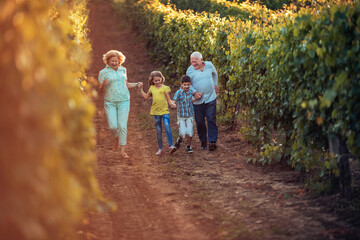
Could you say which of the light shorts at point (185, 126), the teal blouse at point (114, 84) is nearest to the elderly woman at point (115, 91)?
the teal blouse at point (114, 84)

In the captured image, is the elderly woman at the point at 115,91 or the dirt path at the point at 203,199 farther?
the elderly woman at the point at 115,91

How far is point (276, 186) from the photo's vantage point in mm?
7680

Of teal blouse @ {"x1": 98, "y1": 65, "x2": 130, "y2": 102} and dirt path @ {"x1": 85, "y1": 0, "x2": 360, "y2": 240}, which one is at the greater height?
teal blouse @ {"x1": 98, "y1": 65, "x2": 130, "y2": 102}

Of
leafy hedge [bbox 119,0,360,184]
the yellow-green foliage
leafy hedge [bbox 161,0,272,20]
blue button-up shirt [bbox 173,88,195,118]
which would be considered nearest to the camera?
the yellow-green foliage

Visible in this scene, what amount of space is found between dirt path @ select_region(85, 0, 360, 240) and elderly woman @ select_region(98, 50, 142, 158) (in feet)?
2.43

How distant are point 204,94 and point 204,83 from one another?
23 centimetres

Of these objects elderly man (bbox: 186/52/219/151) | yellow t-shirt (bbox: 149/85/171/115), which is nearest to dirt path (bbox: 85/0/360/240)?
elderly man (bbox: 186/52/219/151)

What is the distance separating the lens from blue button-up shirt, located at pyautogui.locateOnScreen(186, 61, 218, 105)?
35.1 feet

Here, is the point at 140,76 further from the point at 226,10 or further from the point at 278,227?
the point at 278,227

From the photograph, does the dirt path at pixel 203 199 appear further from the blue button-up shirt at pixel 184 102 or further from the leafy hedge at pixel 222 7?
the leafy hedge at pixel 222 7

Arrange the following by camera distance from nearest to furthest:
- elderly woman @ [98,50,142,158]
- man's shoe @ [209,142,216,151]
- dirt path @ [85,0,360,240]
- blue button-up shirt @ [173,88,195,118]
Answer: dirt path @ [85,0,360,240], elderly woman @ [98,50,142,158], blue button-up shirt @ [173,88,195,118], man's shoe @ [209,142,216,151]

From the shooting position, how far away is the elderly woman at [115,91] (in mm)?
9695

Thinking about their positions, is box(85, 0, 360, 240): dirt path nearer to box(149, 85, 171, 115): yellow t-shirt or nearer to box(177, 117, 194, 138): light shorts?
box(177, 117, 194, 138): light shorts

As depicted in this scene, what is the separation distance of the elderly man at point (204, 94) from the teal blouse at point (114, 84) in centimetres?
170
